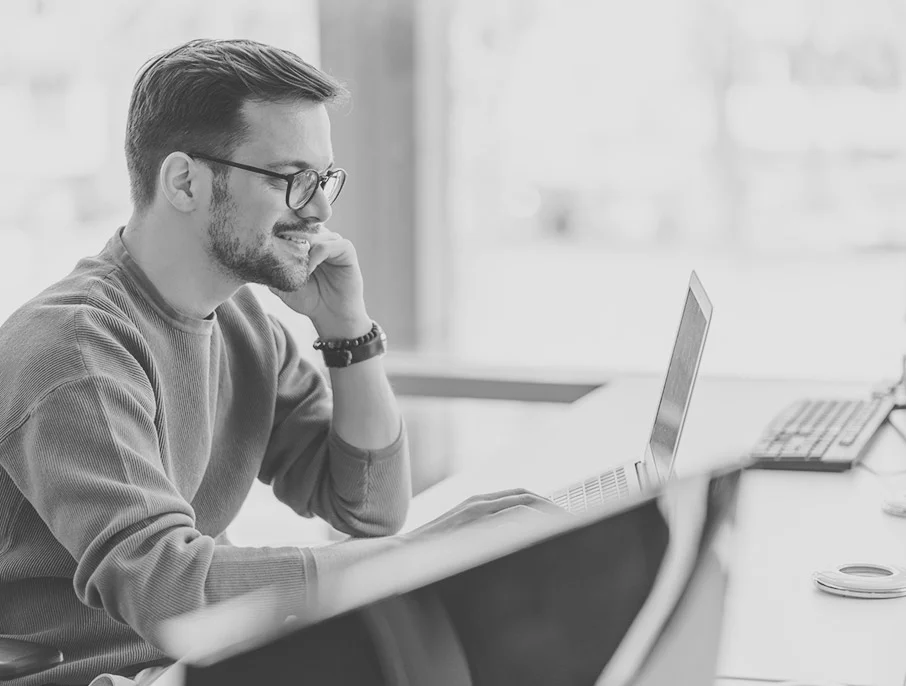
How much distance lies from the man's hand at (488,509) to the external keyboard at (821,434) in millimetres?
504

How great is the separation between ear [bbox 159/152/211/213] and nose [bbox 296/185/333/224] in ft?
0.44

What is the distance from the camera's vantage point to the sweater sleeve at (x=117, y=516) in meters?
1.18

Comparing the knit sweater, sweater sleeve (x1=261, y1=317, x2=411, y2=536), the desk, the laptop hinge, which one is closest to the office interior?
the desk

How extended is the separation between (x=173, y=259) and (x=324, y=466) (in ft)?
1.44

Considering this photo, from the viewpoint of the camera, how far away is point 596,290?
3.03 m

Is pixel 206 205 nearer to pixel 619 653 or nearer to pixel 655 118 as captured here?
pixel 619 653

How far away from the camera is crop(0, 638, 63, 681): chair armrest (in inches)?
47.3

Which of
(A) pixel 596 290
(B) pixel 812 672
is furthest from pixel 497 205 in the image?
(B) pixel 812 672

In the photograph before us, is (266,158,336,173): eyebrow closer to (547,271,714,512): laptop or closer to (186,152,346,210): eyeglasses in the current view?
(186,152,346,210): eyeglasses

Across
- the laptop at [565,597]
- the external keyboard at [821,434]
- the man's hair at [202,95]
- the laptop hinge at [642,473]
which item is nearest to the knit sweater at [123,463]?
the man's hair at [202,95]

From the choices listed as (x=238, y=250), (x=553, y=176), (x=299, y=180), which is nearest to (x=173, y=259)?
(x=238, y=250)

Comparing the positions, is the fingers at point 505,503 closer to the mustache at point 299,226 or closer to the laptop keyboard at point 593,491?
the laptop keyboard at point 593,491

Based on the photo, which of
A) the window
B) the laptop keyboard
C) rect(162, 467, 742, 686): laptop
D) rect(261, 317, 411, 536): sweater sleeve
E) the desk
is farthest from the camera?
the window

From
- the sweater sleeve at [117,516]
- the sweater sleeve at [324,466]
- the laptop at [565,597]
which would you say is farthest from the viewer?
the sweater sleeve at [324,466]
